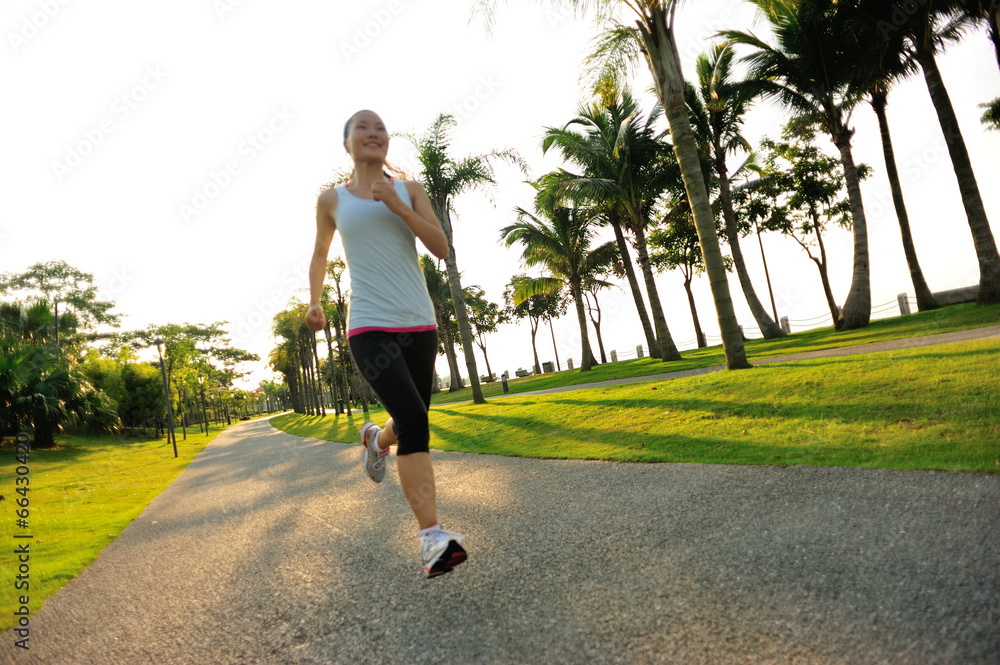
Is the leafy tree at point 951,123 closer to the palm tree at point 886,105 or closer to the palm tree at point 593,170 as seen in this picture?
the palm tree at point 886,105

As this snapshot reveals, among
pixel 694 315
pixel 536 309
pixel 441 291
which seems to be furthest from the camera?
pixel 536 309

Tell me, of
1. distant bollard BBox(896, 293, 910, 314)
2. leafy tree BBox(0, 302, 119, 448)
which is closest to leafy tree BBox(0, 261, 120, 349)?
leafy tree BBox(0, 302, 119, 448)

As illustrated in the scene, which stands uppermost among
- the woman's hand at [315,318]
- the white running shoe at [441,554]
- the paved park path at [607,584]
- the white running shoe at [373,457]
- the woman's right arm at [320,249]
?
the woman's right arm at [320,249]

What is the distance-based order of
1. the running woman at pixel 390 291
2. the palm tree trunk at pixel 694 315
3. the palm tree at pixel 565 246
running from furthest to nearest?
the palm tree trunk at pixel 694 315, the palm tree at pixel 565 246, the running woman at pixel 390 291

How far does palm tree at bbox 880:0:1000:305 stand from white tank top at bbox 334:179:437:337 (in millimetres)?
15746

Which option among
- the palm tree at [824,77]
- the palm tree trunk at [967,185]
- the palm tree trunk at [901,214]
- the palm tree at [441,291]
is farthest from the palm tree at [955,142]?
the palm tree at [441,291]

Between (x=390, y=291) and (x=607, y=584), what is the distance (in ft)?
5.34

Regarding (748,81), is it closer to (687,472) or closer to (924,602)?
(687,472)

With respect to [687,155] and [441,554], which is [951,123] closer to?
[687,155]

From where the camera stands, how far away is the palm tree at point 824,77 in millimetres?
14242

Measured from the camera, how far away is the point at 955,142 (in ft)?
42.1

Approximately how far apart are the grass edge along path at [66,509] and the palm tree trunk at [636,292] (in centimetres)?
1650

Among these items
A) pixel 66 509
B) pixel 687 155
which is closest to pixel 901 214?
pixel 687 155

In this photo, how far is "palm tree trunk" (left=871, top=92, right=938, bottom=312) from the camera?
15438 mm
